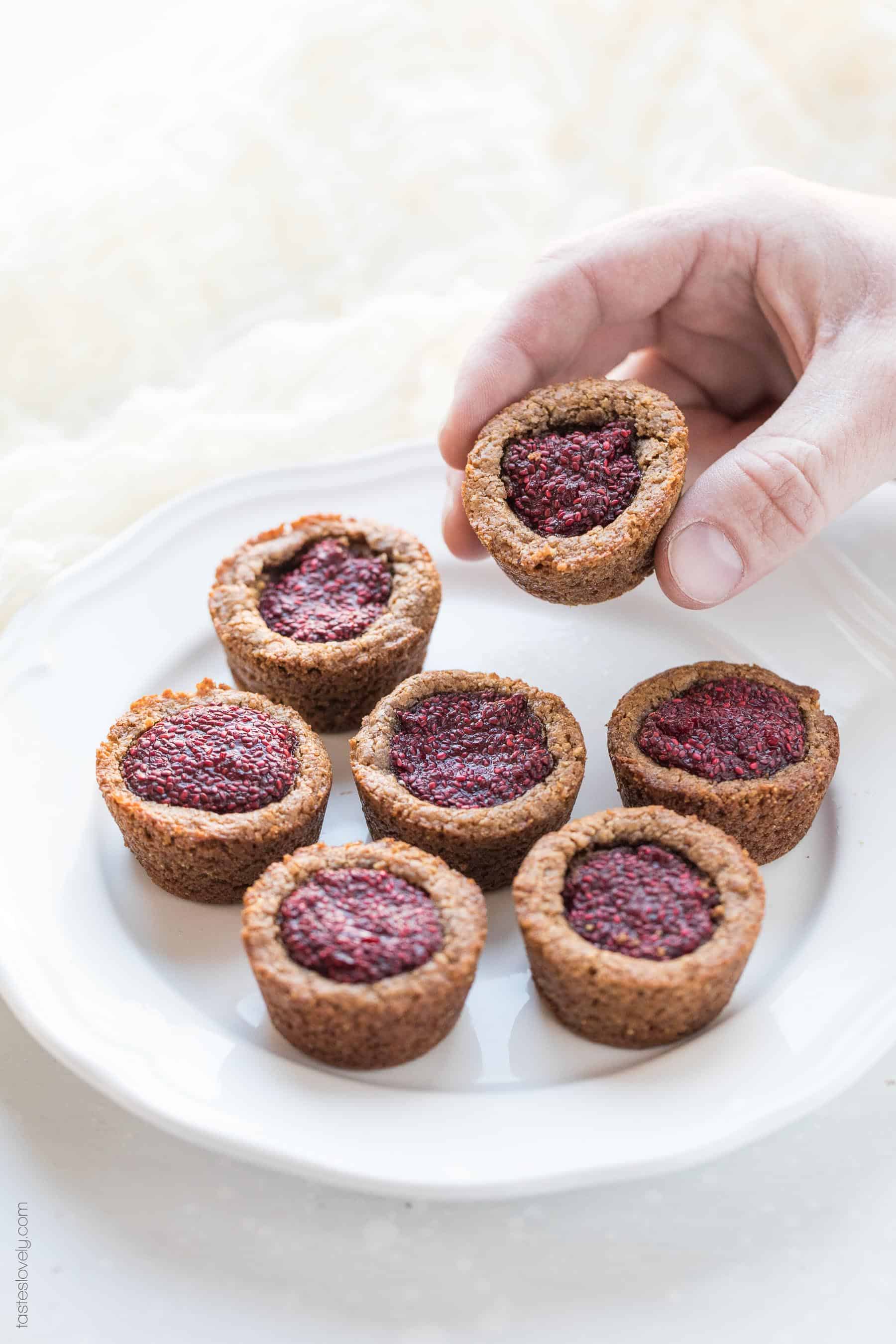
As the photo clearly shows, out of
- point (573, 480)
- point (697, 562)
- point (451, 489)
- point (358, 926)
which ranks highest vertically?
point (573, 480)

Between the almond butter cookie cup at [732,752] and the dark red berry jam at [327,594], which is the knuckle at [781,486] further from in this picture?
the dark red berry jam at [327,594]

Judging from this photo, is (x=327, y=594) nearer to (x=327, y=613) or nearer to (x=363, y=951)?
(x=327, y=613)

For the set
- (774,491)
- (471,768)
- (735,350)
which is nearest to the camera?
(774,491)

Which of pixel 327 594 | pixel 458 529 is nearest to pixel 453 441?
pixel 458 529

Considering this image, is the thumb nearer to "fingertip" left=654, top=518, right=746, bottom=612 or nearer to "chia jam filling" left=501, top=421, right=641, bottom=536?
"fingertip" left=654, top=518, right=746, bottom=612

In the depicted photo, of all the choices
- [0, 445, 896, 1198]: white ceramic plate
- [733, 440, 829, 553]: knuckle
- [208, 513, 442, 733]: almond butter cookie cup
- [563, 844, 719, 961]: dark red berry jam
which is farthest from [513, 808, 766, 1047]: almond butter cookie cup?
[208, 513, 442, 733]: almond butter cookie cup

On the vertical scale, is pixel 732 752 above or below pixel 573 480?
below

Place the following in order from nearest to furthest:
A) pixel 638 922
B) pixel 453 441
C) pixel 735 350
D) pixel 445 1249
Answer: pixel 445 1249 < pixel 638 922 < pixel 453 441 < pixel 735 350

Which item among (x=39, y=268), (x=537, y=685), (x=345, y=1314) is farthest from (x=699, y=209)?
(x=345, y=1314)
